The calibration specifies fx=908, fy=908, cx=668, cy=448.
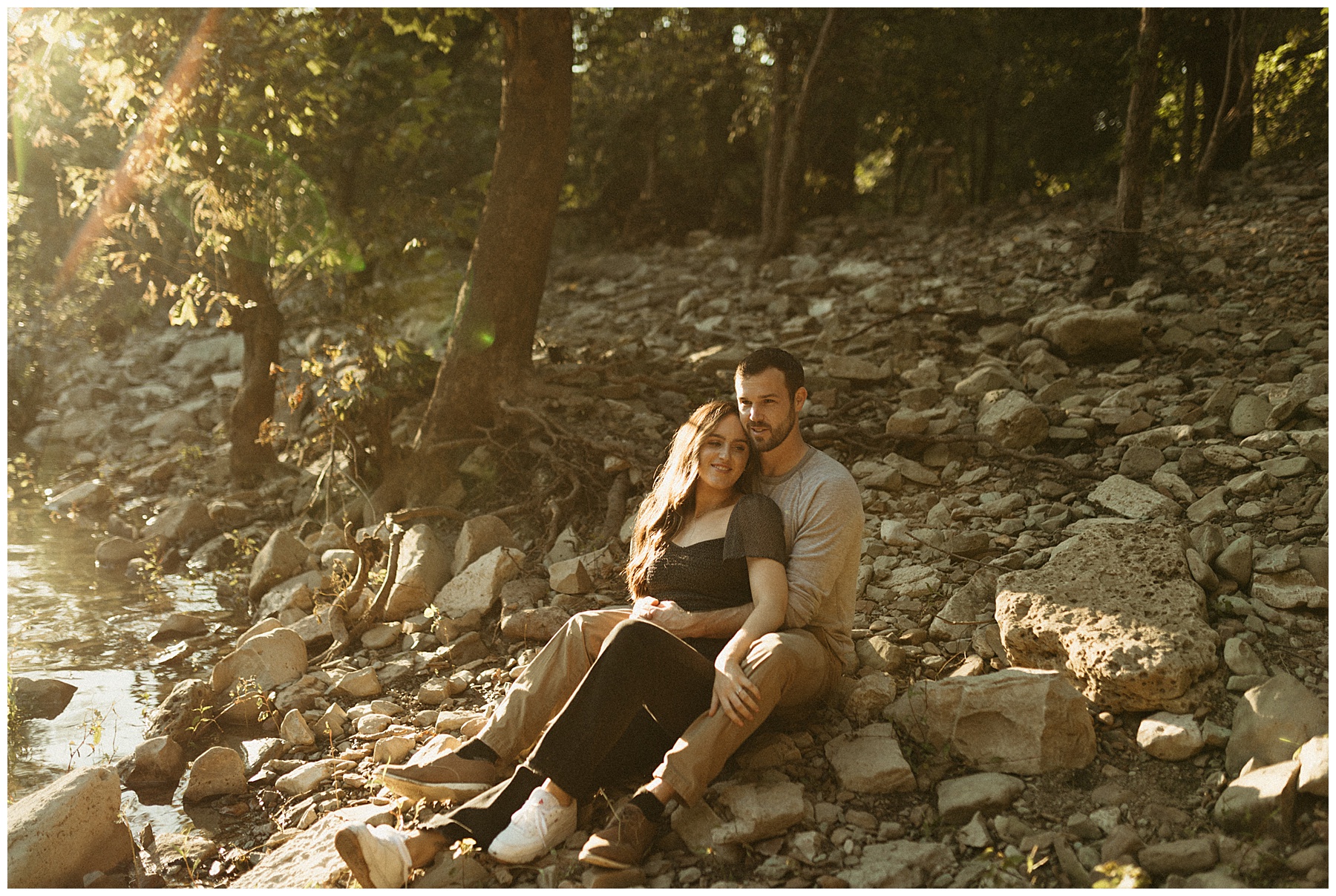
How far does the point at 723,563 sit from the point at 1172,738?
5.57 feet

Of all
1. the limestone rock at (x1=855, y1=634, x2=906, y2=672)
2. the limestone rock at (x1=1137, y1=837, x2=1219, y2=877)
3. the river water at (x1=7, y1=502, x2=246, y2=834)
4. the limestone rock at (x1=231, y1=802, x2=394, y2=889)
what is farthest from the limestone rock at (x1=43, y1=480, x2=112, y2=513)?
the limestone rock at (x1=1137, y1=837, x2=1219, y2=877)

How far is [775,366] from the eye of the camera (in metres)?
3.67

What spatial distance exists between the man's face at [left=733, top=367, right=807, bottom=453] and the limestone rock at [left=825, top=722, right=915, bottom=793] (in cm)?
119

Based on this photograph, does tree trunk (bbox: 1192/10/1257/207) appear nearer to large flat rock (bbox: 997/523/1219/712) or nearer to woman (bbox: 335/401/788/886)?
large flat rock (bbox: 997/523/1219/712)

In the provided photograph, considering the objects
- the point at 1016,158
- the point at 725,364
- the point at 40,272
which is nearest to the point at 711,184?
the point at 1016,158

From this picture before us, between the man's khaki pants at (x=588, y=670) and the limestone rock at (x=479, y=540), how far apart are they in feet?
7.36

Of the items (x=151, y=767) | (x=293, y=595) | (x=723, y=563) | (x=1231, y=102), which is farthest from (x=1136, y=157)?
(x=151, y=767)

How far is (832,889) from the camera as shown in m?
2.84

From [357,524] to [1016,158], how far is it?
41.9 feet

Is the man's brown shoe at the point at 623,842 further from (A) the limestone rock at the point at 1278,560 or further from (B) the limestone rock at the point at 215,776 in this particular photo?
(A) the limestone rock at the point at 1278,560

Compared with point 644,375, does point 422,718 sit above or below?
below

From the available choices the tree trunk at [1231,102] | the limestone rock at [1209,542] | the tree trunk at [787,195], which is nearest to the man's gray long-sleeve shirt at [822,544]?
the limestone rock at [1209,542]

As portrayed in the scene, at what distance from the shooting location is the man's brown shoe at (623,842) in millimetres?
2943

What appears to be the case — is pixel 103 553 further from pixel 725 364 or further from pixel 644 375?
pixel 725 364
